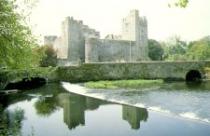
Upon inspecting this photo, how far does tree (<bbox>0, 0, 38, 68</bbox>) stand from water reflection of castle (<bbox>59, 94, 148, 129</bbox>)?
451cm

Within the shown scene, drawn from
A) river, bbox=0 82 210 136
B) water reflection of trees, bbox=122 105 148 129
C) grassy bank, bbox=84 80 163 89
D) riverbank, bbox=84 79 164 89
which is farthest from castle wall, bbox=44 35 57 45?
water reflection of trees, bbox=122 105 148 129

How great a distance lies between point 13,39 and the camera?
1478cm

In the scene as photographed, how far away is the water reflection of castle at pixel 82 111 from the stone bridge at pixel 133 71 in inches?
729

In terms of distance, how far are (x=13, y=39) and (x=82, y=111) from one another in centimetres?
952

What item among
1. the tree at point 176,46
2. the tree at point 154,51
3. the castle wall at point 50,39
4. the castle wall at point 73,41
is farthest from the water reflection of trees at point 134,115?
the tree at point 176,46

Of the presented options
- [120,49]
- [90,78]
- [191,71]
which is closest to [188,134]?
[90,78]

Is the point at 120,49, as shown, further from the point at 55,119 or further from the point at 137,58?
the point at 55,119

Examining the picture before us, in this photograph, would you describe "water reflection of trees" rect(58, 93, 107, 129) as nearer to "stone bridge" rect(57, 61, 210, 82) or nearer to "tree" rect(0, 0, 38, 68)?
"tree" rect(0, 0, 38, 68)

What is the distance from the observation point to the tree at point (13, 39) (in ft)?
46.7

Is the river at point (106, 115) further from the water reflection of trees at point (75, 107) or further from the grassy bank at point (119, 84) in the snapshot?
the grassy bank at point (119, 84)

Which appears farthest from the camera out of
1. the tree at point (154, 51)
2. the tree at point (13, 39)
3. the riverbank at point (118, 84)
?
the tree at point (154, 51)

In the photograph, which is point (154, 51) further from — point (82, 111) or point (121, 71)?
point (82, 111)

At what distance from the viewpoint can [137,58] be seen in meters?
80.4

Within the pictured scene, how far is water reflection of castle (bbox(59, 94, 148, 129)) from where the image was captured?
755 inches
